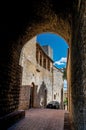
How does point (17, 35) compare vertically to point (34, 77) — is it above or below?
above

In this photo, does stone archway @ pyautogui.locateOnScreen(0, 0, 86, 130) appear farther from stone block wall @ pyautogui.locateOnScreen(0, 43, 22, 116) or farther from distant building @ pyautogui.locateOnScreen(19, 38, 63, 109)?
distant building @ pyautogui.locateOnScreen(19, 38, 63, 109)

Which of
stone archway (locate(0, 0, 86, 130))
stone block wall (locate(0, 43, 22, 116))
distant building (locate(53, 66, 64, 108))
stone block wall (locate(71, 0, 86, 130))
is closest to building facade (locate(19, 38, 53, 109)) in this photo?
distant building (locate(53, 66, 64, 108))

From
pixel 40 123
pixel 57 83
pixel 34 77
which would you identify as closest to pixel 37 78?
pixel 34 77

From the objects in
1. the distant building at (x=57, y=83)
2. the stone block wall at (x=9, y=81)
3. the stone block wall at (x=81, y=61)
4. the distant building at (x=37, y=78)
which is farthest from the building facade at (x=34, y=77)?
the stone block wall at (x=81, y=61)

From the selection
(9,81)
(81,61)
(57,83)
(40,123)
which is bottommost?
(40,123)

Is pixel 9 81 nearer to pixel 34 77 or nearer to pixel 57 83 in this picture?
pixel 34 77

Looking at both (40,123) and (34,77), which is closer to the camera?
(40,123)

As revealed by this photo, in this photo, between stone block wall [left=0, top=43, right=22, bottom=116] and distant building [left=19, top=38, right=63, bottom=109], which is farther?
distant building [left=19, top=38, right=63, bottom=109]

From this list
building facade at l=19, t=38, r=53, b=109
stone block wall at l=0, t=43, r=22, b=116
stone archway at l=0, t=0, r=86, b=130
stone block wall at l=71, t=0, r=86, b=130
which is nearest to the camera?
stone block wall at l=71, t=0, r=86, b=130

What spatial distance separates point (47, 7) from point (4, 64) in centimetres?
226

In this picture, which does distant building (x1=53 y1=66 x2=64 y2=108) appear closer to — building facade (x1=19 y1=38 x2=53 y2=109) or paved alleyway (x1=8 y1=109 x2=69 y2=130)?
building facade (x1=19 y1=38 x2=53 y2=109)

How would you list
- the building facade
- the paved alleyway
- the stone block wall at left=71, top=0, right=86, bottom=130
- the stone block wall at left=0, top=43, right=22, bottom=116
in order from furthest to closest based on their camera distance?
1. the building facade
2. the paved alleyway
3. the stone block wall at left=0, top=43, right=22, bottom=116
4. the stone block wall at left=71, top=0, right=86, bottom=130

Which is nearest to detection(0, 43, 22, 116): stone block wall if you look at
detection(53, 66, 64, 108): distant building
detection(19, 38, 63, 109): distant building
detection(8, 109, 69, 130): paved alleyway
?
detection(8, 109, 69, 130): paved alleyway

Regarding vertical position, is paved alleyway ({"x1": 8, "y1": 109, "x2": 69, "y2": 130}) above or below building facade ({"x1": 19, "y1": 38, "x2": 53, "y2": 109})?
below
